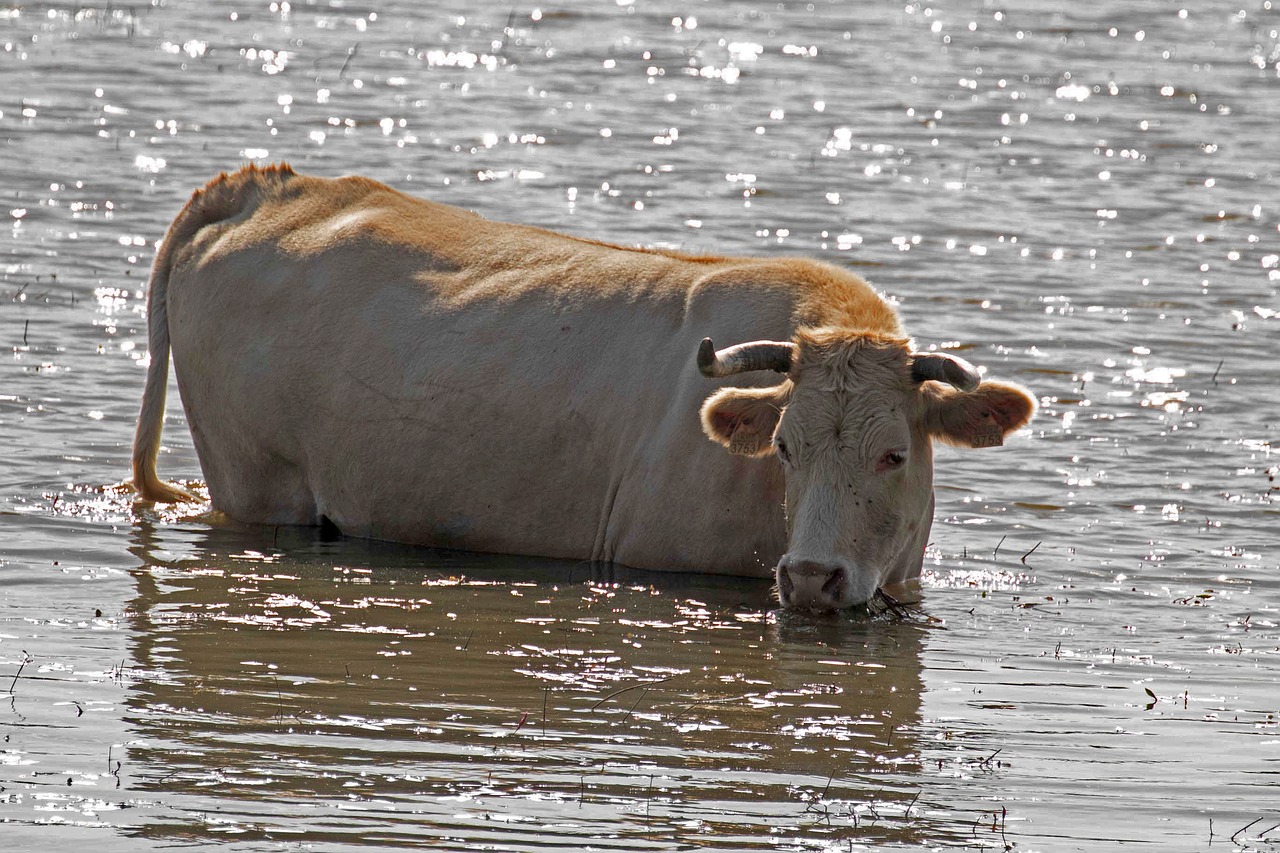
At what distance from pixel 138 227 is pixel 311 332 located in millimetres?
6840

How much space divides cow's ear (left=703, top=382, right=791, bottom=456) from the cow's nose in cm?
70

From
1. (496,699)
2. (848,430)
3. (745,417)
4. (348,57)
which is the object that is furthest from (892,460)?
(348,57)

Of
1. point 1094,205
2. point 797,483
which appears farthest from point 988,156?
point 797,483

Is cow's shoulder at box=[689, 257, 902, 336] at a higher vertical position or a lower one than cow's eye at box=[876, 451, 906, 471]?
higher

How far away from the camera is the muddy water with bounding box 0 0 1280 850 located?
20.1 ft

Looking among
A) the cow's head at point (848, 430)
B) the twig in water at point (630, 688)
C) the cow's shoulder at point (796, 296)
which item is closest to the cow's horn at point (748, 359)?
the cow's head at point (848, 430)

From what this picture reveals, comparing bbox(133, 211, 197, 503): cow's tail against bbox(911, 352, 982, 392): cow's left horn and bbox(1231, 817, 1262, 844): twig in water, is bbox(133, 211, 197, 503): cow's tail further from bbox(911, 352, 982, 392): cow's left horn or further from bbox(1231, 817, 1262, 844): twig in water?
bbox(1231, 817, 1262, 844): twig in water

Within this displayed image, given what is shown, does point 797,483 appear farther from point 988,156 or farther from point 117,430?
point 988,156

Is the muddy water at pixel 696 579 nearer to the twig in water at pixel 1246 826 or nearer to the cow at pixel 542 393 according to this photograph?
the twig in water at pixel 1246 826

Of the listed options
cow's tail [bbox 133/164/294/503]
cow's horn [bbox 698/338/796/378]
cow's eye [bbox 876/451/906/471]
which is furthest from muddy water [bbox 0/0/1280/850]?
cow's horn [bbox 698/338/796/378]

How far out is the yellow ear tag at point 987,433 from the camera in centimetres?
870

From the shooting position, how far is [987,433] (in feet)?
28.6

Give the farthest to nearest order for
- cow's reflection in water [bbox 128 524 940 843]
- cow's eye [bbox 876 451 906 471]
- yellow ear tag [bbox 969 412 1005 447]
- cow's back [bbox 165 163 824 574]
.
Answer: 1. cow's back [bbox 165 163 824 574]
2. yellow ear tag [bbox 969 412 1005 447]
3. cow's eye [bbox 876 451 906 471]
4. cow's reflection in water [bbox 128 524 940 843]

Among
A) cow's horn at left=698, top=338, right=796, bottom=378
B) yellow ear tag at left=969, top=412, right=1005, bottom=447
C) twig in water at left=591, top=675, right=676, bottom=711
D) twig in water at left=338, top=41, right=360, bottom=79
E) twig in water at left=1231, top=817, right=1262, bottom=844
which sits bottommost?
twig in water at left=591, top=675, right=676, bottom=711
